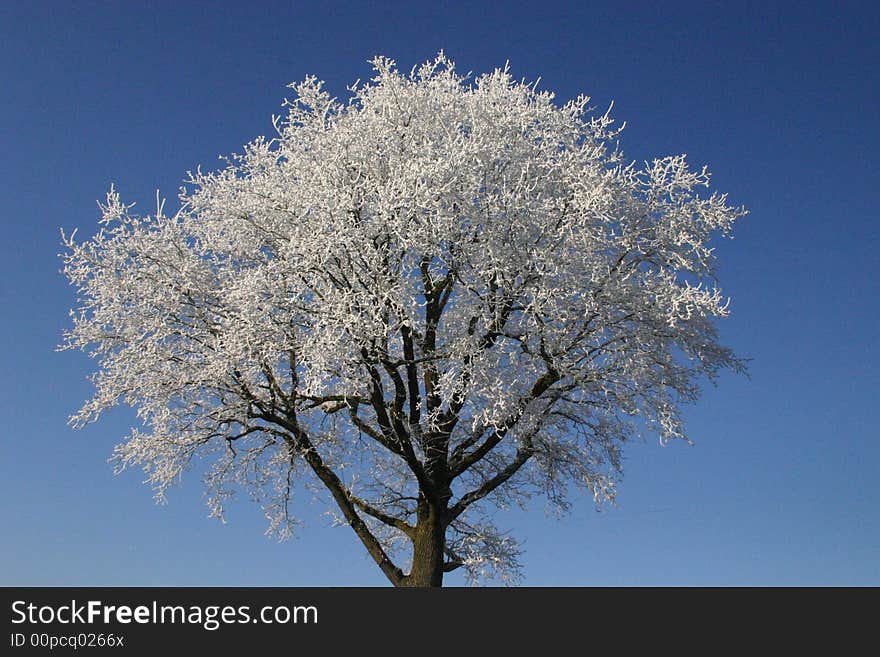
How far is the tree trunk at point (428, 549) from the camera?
49.4 ft

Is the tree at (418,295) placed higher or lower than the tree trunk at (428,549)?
higher

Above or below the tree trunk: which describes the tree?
above

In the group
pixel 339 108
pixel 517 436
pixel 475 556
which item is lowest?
pixel 475 556

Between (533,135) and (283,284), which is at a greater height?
(533,135)

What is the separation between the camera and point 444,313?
15.2 metres

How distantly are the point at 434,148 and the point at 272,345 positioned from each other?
15.0ft

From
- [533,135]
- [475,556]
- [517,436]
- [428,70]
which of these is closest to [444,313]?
[517,436]

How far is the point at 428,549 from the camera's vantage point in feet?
50.2

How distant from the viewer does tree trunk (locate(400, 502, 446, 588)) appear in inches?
593

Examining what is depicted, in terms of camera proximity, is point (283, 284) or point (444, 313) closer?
point (283, 284)
